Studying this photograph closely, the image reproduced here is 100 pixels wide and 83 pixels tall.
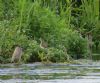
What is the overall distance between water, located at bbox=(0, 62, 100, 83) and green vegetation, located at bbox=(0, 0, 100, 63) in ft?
3.70

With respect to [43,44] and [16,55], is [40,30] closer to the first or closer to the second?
[43,44]

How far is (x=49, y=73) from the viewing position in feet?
44.1

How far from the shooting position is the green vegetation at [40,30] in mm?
17094

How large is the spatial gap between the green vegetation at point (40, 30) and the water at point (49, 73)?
113 cm

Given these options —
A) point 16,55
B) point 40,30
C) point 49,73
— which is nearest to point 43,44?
point 40,30

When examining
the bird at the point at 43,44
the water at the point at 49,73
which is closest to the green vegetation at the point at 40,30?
the bird at the point at 43,44

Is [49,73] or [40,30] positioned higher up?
[40,30]

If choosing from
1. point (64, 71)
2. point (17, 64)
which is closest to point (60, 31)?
point (17, 64)

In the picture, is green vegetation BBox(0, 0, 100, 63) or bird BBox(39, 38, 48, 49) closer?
green vegetation BBox(0, 0, 100, 63)

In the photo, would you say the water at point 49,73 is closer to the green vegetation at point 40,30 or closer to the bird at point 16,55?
the bird at point 16,55

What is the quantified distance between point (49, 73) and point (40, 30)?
5878 mm

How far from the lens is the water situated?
11.7m

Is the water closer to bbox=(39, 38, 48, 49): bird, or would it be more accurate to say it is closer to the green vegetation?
the green vegetation

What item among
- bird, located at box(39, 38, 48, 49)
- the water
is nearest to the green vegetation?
bird, located at box(39, 38, 48, 49)
